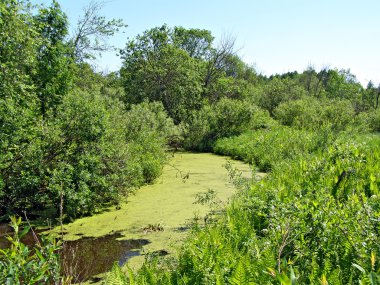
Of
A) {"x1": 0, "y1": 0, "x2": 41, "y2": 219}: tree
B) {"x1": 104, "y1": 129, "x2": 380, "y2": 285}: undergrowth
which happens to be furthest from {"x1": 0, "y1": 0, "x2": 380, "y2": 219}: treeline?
{"x1": 104, "y1": 129, "x2": 380, "y2": 285}: undergrowth

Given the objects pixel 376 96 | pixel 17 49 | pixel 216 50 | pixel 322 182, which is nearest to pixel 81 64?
pixel 17 49

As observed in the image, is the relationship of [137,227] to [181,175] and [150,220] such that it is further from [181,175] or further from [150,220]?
[181,175]

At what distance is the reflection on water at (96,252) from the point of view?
5.28 m

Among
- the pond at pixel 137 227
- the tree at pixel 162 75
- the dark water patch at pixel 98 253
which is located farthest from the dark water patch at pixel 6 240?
the tree at pixel 162 75

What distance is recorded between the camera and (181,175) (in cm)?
1129

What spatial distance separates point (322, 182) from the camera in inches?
232

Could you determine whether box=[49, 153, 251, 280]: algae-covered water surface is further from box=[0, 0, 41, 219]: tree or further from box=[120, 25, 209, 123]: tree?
box=[120, 25, 209, 123]: tree

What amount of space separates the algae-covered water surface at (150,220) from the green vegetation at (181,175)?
0.16 meters

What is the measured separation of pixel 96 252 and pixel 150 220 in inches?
63.7

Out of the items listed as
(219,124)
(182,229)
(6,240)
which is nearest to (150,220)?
(182,229)

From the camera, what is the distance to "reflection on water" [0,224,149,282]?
5.28 meters

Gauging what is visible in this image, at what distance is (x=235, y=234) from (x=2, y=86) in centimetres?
580

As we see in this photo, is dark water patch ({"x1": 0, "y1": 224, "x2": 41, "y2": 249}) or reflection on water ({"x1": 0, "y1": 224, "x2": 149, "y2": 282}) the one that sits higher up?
dark water patch ({"x1": 0, "y1": 224, "x2": 41, "y2": 249})

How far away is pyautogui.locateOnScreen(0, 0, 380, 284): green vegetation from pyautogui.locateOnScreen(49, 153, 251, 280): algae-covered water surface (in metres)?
0.16
